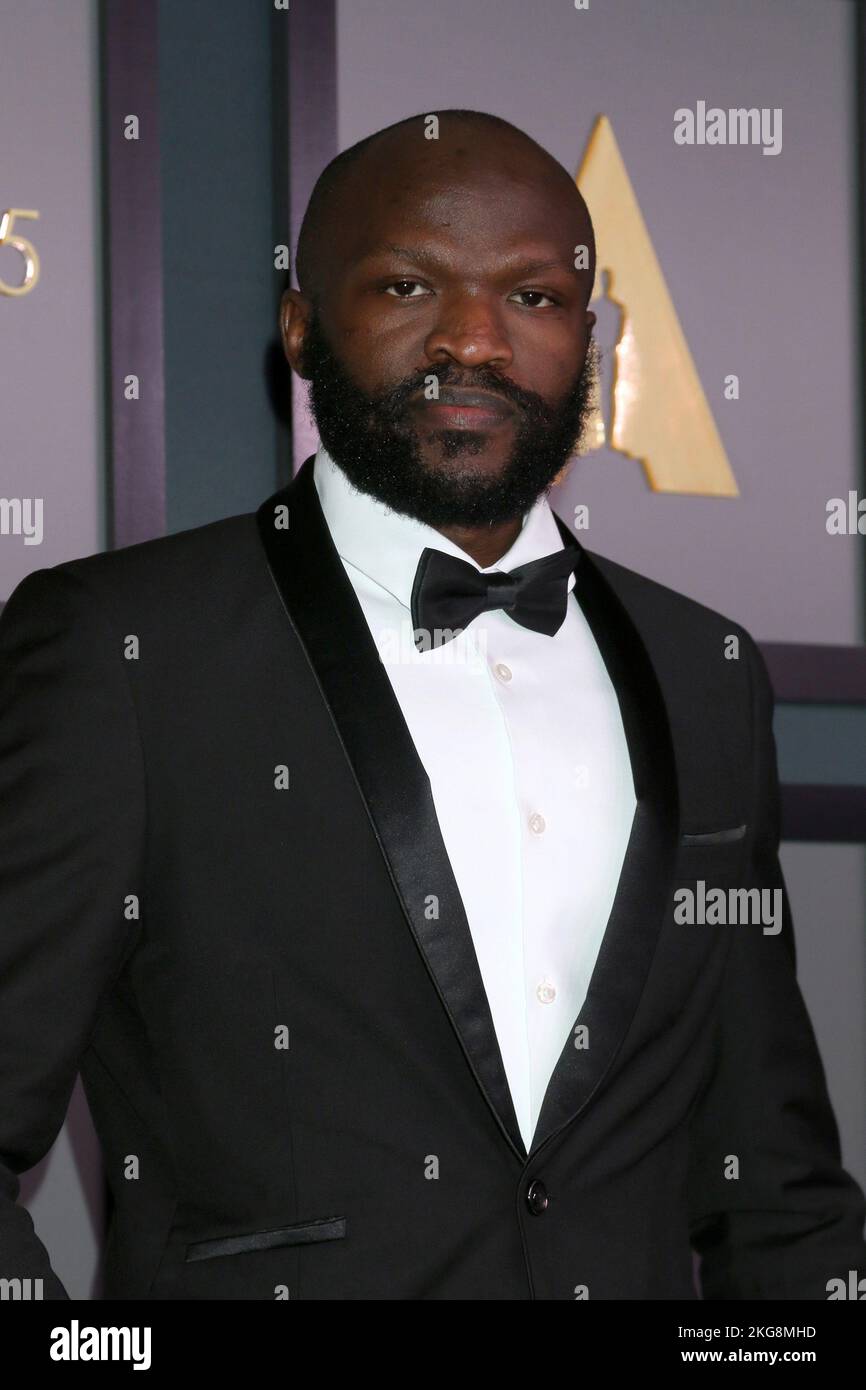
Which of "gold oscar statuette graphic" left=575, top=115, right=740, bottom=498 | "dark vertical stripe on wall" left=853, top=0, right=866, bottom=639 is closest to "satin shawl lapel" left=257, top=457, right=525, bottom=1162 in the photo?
"gold oscar statuette graphic" left=575, top=115, right=740, bottom=498

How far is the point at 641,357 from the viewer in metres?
3.21

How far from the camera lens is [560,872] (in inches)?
74.0

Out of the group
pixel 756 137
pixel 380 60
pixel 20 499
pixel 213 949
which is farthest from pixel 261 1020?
pixel 756 137

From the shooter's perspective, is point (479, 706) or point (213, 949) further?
point (479, 706)

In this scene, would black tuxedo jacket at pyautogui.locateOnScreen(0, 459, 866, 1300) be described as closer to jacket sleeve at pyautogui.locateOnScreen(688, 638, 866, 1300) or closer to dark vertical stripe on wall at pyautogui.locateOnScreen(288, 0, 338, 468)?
jacket sleeve at pyautogui.locateOnScreen(688, 638, 866, 1300)

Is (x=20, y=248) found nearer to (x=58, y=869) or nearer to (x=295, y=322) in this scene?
(x=295, y=322)

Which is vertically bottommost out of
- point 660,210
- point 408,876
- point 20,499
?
point 408,876

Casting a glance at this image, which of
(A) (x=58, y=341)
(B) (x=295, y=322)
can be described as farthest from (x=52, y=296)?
(B) (x=295, y=322)

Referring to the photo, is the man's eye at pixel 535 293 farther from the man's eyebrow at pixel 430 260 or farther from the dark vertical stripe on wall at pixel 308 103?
the dark vertical stripe on wall at pixel 308 103

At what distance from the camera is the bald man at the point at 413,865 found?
1.72 m

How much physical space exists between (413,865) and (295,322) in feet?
2.34

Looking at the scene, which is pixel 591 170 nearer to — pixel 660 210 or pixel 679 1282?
pixel 660 210
